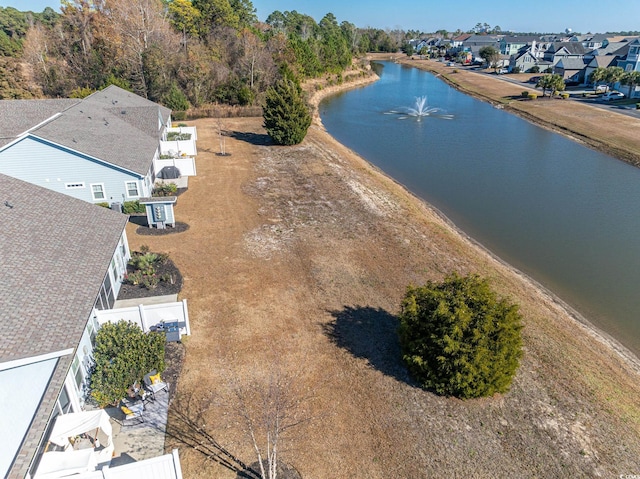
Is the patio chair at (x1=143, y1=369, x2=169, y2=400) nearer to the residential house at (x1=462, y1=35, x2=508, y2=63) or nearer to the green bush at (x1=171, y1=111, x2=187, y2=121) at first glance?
the green bush at (x1=171, y1=111, x2=187, y2=121)

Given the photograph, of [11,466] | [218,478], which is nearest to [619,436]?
[218,478]

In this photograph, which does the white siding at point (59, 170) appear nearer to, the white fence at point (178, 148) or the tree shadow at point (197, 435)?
the white fence at point (178, 148)

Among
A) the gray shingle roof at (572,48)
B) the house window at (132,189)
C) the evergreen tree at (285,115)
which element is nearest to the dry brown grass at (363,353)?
the house window at (132,189)

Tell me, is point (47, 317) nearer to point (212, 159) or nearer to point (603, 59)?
point (212, 159)

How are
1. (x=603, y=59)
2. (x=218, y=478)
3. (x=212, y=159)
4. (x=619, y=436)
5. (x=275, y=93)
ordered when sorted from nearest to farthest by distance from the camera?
(x=218, y=478), (x=619, y=436), (x=212, y=159), (x=275, y=93), (x=603, y=59)

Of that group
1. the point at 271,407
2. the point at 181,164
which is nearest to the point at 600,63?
the point at 181,164

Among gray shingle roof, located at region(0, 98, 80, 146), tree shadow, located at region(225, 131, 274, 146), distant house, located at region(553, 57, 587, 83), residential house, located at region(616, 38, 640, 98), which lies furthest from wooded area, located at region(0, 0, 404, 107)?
residential house, located at region(616, 38, 640, 98)
